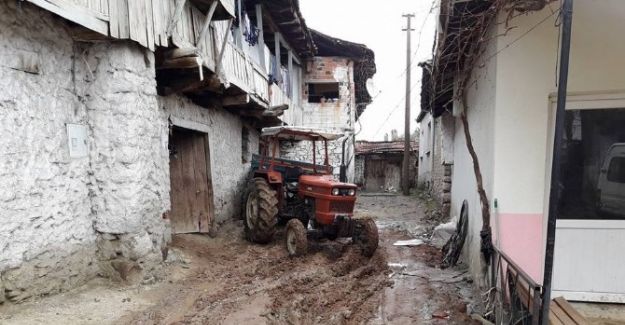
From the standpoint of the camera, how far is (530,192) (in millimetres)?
3457

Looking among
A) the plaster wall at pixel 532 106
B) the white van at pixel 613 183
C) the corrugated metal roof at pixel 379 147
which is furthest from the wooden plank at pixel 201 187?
the corrugated metal roof at pixel 379 147

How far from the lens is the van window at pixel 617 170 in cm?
329

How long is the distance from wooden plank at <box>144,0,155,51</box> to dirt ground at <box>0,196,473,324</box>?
8.94 feet

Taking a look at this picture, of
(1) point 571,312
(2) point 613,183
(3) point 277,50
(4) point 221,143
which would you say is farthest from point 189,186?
(2) point 613,183

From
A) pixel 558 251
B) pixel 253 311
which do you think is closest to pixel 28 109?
pixel 253 311

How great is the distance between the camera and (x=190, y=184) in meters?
6.98

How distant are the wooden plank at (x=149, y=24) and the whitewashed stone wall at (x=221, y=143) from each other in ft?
4.37

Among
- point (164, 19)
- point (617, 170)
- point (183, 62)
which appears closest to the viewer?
point (617, 170)

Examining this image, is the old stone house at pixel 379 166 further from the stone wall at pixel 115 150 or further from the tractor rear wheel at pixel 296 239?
the stone wall at pixel 115 150

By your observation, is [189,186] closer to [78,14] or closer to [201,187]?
[201,187]

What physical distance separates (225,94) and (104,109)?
11.0 ft

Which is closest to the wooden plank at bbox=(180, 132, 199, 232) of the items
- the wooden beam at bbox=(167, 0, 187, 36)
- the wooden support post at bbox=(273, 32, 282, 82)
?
the wooden beam at bbox=(167, 0, 187, 36)

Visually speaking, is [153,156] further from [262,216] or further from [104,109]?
[262,216]

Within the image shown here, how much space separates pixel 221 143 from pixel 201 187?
125cm
